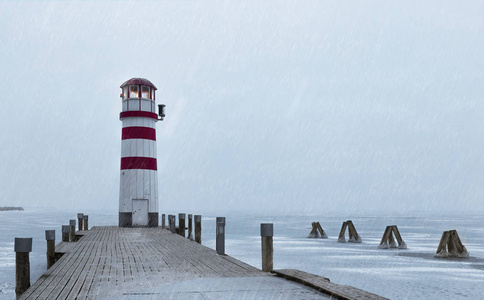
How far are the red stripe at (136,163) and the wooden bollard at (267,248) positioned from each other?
16301mm

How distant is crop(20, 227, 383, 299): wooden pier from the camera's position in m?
6.26

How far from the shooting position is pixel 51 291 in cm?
668

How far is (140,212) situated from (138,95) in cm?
636

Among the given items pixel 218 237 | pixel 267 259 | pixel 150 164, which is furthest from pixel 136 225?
pixel 267 259

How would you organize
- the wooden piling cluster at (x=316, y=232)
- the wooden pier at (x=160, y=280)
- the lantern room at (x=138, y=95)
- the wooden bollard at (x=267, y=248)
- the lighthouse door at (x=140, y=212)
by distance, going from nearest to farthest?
the wooden pier at (x=160, y=280) < the wooden bollard at (x=267, y=248) < the lighthouse door at (x=140, y=212) < the lantern room at (x=138, y=95) < the wooden piling cluster at (x=316, y=232)

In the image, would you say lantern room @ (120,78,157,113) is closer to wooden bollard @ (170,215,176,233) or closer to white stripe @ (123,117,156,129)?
white stripe @ (123,117,156,129)

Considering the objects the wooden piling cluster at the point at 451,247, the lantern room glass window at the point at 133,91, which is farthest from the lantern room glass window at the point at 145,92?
the wooden piling cluster at the point at 451,247

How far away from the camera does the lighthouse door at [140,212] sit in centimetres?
2423

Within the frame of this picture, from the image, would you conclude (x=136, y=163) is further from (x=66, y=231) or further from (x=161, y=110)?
(x=66, y=231)

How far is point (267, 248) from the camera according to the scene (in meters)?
8.62

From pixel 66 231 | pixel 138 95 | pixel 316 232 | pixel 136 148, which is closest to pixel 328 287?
pixel 66 231

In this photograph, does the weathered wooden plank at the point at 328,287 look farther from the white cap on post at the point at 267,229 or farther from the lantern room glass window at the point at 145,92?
the lantern room glass window at the point at 145,92

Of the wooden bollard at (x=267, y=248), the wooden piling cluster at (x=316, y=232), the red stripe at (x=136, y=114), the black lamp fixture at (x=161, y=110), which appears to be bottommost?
the wooden piling cluster at (x=316, y=232)

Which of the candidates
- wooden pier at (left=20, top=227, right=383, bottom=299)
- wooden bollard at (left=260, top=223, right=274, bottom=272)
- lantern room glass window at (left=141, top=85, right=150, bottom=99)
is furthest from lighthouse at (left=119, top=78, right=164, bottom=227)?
wooden bollard at (left=260, top=223, right=274, bottom=272)
